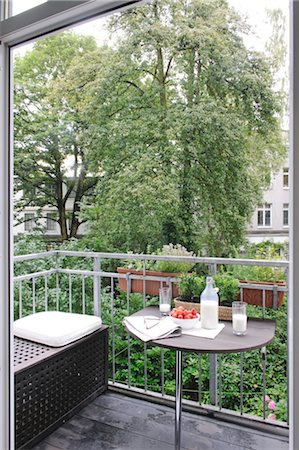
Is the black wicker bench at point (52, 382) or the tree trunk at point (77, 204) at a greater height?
the tree trunk at point (77, 204)

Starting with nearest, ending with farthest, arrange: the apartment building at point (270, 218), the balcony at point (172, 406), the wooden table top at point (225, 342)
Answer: the wooden table top at point (225, 342), the balcony at point (172, 406), the apartment building at point (270, 218)

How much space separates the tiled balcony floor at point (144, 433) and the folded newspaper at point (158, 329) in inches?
24.4

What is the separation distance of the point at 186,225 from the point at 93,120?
137cm

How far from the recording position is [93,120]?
Result: 353 cm

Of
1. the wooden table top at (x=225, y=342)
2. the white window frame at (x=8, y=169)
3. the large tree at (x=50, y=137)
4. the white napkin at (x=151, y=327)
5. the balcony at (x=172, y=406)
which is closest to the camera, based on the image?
the white window frame at (x=8, y=169)

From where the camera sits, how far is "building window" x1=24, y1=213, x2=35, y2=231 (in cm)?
369

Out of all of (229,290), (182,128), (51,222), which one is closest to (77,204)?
(51,222)

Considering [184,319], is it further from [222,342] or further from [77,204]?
[77,204]

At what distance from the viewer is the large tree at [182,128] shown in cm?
302

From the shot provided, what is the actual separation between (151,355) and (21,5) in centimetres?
273

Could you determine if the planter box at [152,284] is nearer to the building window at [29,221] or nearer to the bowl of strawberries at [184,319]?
the bowl of strawberries at [184,319]

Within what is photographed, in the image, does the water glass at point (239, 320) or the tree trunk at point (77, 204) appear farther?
the tree trunk at point (77, 204)

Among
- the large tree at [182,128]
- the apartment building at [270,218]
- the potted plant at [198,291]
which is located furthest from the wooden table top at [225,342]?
the large tree at [182,128]

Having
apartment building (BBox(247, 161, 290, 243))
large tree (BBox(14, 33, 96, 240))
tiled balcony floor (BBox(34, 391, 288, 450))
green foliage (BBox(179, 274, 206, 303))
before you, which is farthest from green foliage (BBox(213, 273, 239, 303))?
large tree (BBox(14, 33, 96, 240))
